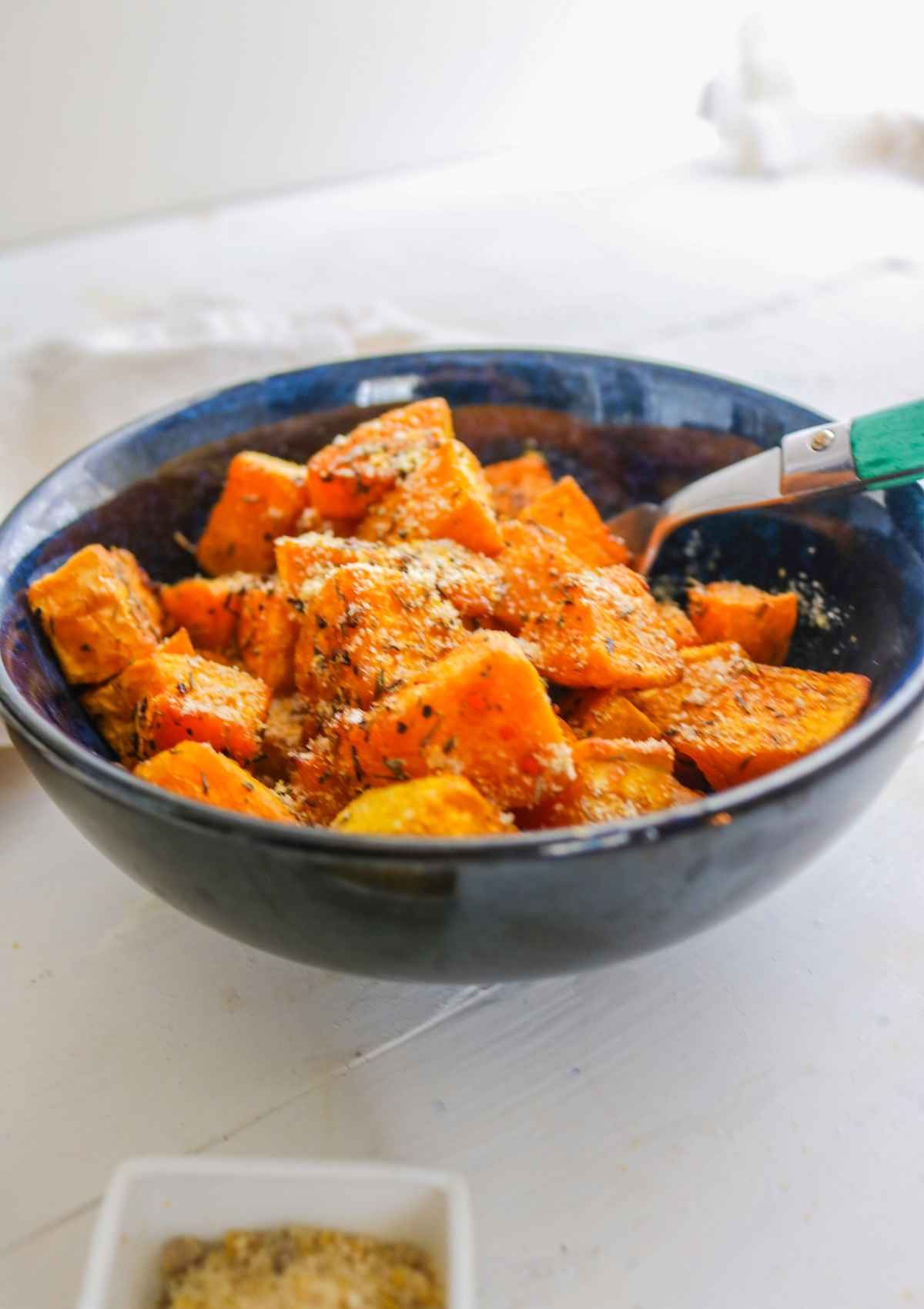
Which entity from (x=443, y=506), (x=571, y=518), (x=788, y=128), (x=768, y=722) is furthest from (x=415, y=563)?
(x=788, y=128)

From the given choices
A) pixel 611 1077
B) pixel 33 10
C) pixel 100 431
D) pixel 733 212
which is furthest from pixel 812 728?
pixel 33 10

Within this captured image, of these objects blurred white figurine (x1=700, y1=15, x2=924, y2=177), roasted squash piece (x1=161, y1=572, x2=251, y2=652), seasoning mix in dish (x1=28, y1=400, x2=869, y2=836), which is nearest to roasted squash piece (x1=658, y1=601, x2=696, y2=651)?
seasoning mix in dish (x1=28, y1=400, x2=869, y2=836)

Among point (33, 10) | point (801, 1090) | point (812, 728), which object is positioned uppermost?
point (33, 10)

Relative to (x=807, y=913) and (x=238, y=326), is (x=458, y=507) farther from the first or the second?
(x=238, y=326)

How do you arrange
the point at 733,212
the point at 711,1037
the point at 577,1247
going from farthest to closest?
1. the point at 733,212
2. the point at 711,1037
3. the point at 577,1247

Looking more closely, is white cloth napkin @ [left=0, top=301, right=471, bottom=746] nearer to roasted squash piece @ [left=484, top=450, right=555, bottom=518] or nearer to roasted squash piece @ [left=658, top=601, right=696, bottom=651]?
roasted squash piece @ [left=484, top=450, right=555, bottom=518]

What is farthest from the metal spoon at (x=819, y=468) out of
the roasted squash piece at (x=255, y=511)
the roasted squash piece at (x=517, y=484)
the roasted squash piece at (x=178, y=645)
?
the roasted squash piece at (x=178, y=645)

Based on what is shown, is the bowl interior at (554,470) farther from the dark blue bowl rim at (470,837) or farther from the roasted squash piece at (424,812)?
the roasted squash piece at (424,812)
